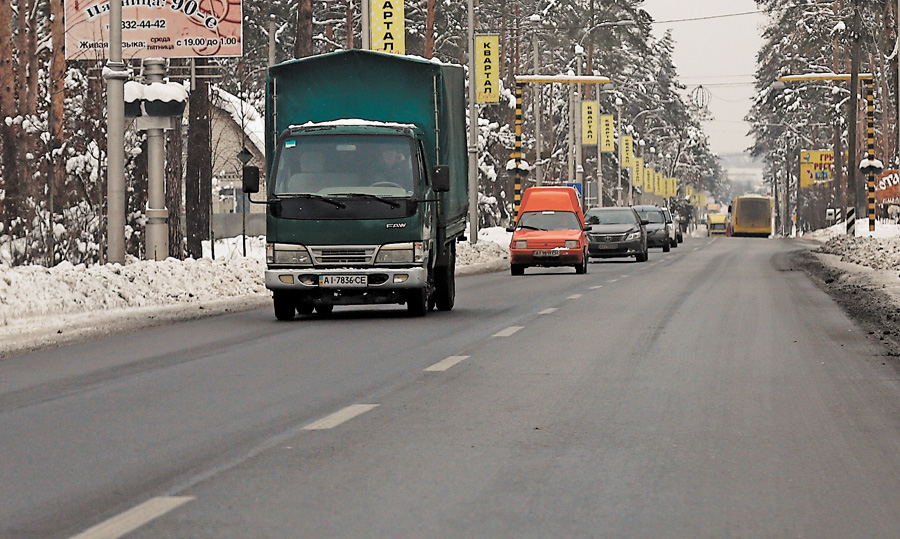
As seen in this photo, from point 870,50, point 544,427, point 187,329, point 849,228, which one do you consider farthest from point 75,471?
point 870,50

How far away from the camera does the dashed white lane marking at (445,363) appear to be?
14.0 meters

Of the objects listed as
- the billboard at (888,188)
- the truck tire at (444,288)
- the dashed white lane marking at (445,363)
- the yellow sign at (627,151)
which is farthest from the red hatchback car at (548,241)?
the yellow sign at (627,151)

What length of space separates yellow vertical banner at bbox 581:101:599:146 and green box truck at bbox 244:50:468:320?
62.4 metres

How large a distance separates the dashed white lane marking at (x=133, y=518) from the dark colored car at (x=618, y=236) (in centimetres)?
3922

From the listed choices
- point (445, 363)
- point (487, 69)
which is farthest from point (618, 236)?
point (445, 363)

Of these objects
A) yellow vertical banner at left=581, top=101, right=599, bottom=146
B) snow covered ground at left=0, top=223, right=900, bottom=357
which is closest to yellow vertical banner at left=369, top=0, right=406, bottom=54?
snow covered ground at left=0, top=223, right=900, bottom=357

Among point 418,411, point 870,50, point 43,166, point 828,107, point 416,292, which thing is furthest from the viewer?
point 828,107

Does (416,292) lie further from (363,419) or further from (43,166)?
(43,166)

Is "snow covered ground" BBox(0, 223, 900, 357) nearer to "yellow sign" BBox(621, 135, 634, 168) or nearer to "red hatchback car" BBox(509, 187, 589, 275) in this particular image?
"red hatchback car" BBox(509, 187, 589, 275)

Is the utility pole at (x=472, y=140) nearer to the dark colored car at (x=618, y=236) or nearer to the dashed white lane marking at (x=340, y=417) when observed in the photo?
the dark colored car at (x=618, y=236)

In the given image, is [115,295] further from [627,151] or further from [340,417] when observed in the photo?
[627,151]

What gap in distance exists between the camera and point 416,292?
21.0m

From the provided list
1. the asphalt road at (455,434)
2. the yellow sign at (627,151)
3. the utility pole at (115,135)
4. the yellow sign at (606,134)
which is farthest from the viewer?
the yellow sign at (627,151)

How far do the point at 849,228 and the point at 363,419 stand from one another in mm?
58457
